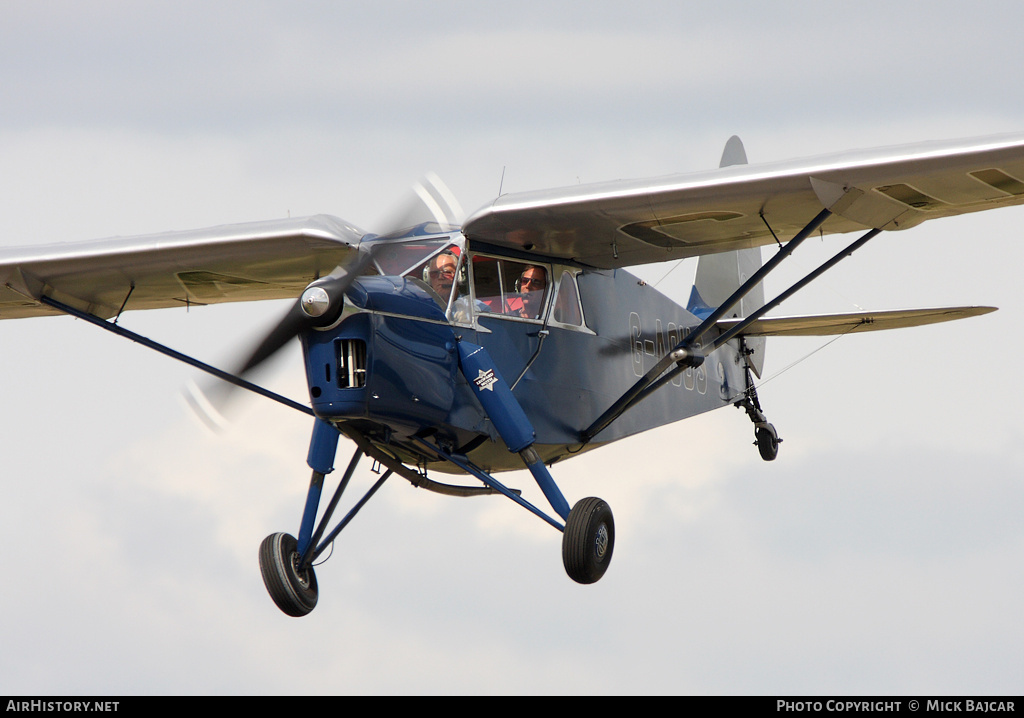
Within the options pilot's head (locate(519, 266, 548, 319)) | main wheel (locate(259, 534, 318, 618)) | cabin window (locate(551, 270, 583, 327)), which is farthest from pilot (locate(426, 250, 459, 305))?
main wheel (locate(259, 534, 318, 618))

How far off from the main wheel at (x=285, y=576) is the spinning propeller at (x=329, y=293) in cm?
146

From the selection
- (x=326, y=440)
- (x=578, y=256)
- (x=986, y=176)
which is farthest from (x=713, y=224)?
(x=326, y=440)

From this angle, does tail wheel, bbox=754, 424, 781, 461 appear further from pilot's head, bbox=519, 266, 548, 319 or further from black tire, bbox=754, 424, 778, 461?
pilot's head, bbox=519, 266, 548, 319

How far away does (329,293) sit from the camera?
33.8ft

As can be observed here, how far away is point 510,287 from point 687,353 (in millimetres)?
1697

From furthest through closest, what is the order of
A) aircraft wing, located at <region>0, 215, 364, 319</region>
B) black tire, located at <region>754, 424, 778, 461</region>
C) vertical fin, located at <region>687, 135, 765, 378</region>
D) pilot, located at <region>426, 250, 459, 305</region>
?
vertical fin, located at <region>687, 135, 765, 378</region>, black tire, located at <region>754, 424, 778, 461</region>, aircraft wing, located at <region>0, 215, 364, 319</region>, pilot, located at <region>426, 250, 459, 305</region>

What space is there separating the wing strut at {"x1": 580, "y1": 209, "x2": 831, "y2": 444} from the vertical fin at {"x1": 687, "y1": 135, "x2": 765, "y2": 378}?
175 inches

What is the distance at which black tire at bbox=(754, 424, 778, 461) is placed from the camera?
56.9 feet

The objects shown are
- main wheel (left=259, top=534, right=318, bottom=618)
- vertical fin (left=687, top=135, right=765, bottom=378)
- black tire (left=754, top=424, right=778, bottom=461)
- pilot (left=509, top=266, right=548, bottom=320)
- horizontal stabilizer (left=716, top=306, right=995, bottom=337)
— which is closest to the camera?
main wheel (left=259, top=534, right=318, bottom=618)

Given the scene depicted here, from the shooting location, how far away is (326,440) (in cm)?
1187

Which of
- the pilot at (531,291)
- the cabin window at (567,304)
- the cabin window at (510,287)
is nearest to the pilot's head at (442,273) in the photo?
the cabin window at (510,287)

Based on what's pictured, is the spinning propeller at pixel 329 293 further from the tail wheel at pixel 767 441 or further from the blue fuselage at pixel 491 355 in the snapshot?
the tail wheel at pixel 767 441

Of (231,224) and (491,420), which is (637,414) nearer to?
(491,420)

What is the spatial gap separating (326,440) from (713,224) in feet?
13.1
